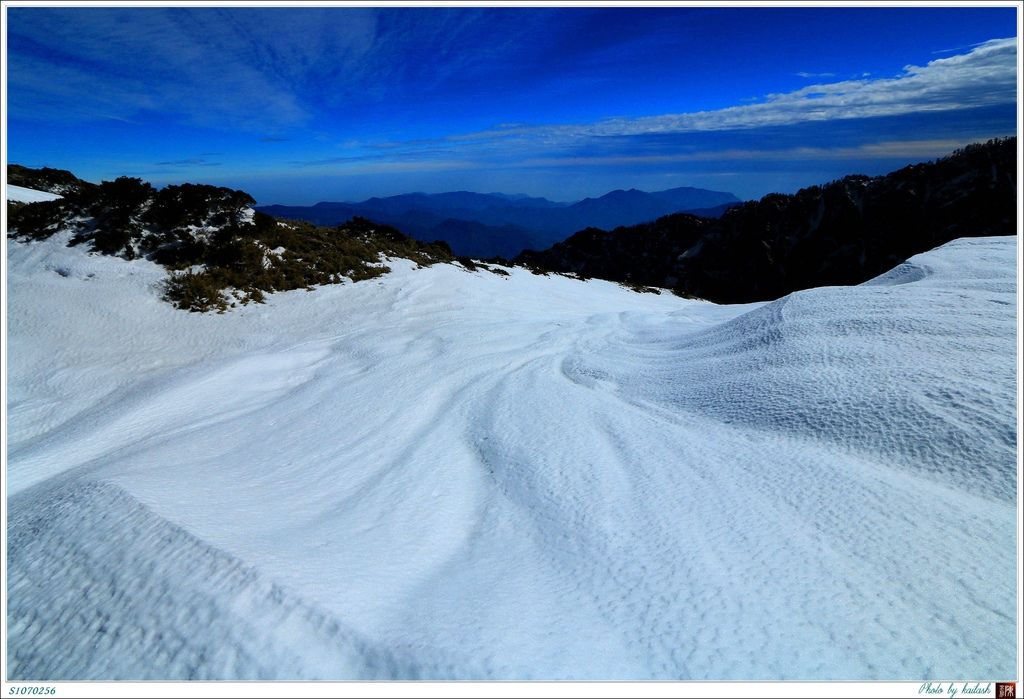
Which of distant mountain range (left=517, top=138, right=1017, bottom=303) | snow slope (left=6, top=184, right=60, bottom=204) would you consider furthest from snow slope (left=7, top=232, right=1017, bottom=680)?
distant mountain range (left=517, top=138, right=1017, bottom=303)

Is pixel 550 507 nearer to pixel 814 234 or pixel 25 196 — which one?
pixel 25 196

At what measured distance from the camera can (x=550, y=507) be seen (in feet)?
11.9

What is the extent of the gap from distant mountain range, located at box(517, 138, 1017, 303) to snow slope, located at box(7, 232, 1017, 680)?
138 ft

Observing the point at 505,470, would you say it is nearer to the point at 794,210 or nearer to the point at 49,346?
the point at 49,346

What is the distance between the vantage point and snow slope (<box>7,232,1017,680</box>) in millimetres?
2250

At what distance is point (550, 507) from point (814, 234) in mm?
69287

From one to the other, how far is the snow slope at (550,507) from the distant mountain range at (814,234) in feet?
138

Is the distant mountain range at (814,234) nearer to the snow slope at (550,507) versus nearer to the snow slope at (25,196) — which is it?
the snow slope at (25,196)

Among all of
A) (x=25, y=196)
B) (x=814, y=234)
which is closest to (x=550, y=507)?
(x=25, y=196)

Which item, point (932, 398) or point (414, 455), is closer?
point (932, 398)

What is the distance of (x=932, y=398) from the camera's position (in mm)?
3936

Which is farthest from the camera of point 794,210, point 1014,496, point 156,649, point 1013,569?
point 794,210

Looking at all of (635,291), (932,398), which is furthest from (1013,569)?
(635,291)

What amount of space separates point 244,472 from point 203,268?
8991 mm
